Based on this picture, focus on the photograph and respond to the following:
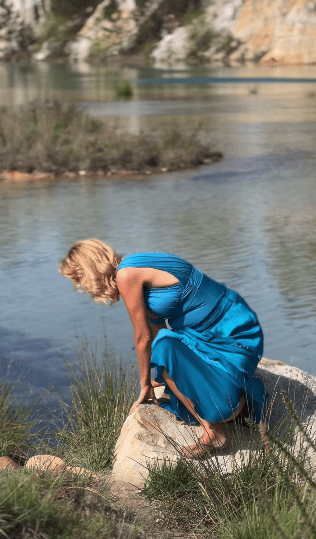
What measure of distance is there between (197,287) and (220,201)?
358 inches

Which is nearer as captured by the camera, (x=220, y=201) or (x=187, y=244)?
(x=187, y=244)

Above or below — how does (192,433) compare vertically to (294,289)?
above

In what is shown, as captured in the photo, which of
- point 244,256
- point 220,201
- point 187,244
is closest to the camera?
point 244,256

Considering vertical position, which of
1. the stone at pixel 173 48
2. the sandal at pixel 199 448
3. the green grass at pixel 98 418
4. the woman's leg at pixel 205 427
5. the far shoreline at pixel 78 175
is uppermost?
the woman's leg at pixel 205 427

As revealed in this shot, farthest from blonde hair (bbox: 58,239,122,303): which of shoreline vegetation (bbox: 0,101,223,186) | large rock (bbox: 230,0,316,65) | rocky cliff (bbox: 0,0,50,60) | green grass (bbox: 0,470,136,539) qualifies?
rocky cliff (bbox: 0,0,50,60)

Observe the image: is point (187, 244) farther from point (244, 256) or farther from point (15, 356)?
point (15, 356)

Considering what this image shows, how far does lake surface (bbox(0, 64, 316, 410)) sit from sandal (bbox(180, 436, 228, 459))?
1826 mm

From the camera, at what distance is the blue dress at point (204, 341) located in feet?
12.6

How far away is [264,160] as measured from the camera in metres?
17.6

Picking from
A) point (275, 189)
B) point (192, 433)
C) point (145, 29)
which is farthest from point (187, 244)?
point (145, 29)

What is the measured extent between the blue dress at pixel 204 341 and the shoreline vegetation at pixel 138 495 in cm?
27

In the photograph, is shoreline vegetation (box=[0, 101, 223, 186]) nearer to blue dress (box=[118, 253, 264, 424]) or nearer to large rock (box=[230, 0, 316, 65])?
blue dress (box=[118, 253, 264, 424])

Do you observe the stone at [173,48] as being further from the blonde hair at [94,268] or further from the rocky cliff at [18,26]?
the blonde hair at [94,268]

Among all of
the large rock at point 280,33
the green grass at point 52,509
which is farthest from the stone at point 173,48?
the green grass at point 52,509
